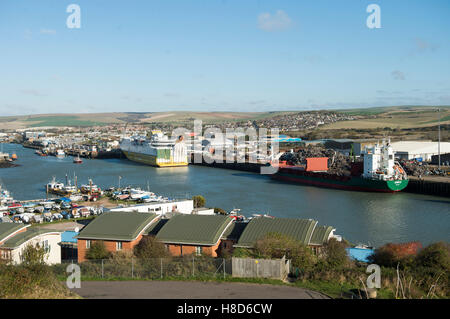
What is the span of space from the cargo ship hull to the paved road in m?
14.2

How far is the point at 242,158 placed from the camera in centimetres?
2919

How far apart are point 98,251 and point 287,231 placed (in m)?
2.68

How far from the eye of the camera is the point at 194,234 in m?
6.65

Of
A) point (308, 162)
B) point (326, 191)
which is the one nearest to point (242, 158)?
point (308, 162)

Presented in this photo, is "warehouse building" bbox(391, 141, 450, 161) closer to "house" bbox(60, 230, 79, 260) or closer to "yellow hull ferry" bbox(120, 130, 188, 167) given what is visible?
"yellow hull ferry" bbox(120, 130, 188, 167)

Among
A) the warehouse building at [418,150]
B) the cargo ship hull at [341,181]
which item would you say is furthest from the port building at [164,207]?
the warehouse building at [418,150]

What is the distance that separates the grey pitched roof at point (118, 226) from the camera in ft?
22.6

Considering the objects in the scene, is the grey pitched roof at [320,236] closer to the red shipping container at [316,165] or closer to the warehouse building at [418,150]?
the red shipping container at [316,165]

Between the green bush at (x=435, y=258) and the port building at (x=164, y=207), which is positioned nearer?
the green bush at (x=435, y=258)

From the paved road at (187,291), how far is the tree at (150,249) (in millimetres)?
1124

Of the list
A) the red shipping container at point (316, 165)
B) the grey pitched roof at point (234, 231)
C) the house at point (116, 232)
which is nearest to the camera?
the grey pitched roof at point (234, 231)
